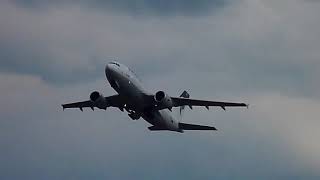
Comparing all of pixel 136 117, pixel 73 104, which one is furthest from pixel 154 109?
pixel 73 104

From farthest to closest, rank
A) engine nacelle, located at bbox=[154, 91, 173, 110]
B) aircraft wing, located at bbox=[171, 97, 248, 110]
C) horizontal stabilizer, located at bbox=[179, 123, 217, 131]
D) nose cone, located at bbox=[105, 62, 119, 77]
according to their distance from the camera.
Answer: horizontal stabilizer, located at bbox=[179, 123, 217, 131]
aircraft wing, located at bbox=[171, 97, 248, 110]
engine nacelle, located at bbox=[154, 91, 173, 110]
nose cone, located at bbox=[105, 62, 119, 77]

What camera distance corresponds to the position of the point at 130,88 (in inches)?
5226

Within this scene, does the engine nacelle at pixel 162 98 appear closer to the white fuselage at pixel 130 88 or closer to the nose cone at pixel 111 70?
the white fuselage at pixel 130 88

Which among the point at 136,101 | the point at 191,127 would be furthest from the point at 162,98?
the point at 191,127

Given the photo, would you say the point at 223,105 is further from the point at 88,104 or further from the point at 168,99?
the point at 88,104

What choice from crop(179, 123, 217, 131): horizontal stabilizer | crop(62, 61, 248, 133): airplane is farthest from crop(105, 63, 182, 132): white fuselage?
crop(179, 123, 217, 131): horizontal stabilizer

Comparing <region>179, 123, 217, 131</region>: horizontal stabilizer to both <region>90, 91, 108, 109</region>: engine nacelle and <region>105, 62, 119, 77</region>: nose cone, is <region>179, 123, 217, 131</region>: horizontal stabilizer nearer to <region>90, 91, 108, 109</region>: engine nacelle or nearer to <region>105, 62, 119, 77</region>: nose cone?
<region>90, 91, 108, 109</region>: engine nacelle

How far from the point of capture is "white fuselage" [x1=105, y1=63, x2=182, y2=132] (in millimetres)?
131000

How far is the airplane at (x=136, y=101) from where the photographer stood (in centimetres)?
13162

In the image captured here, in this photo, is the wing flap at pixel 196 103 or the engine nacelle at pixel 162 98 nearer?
the engine nacelle at pixel 162 98

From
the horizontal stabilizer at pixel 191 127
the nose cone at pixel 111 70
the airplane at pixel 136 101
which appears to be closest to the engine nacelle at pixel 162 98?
the airplane at pixel 136 101

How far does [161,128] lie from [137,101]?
11.4 meters

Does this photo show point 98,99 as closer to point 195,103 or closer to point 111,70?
point 111,70

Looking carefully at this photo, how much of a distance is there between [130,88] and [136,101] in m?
2.74
